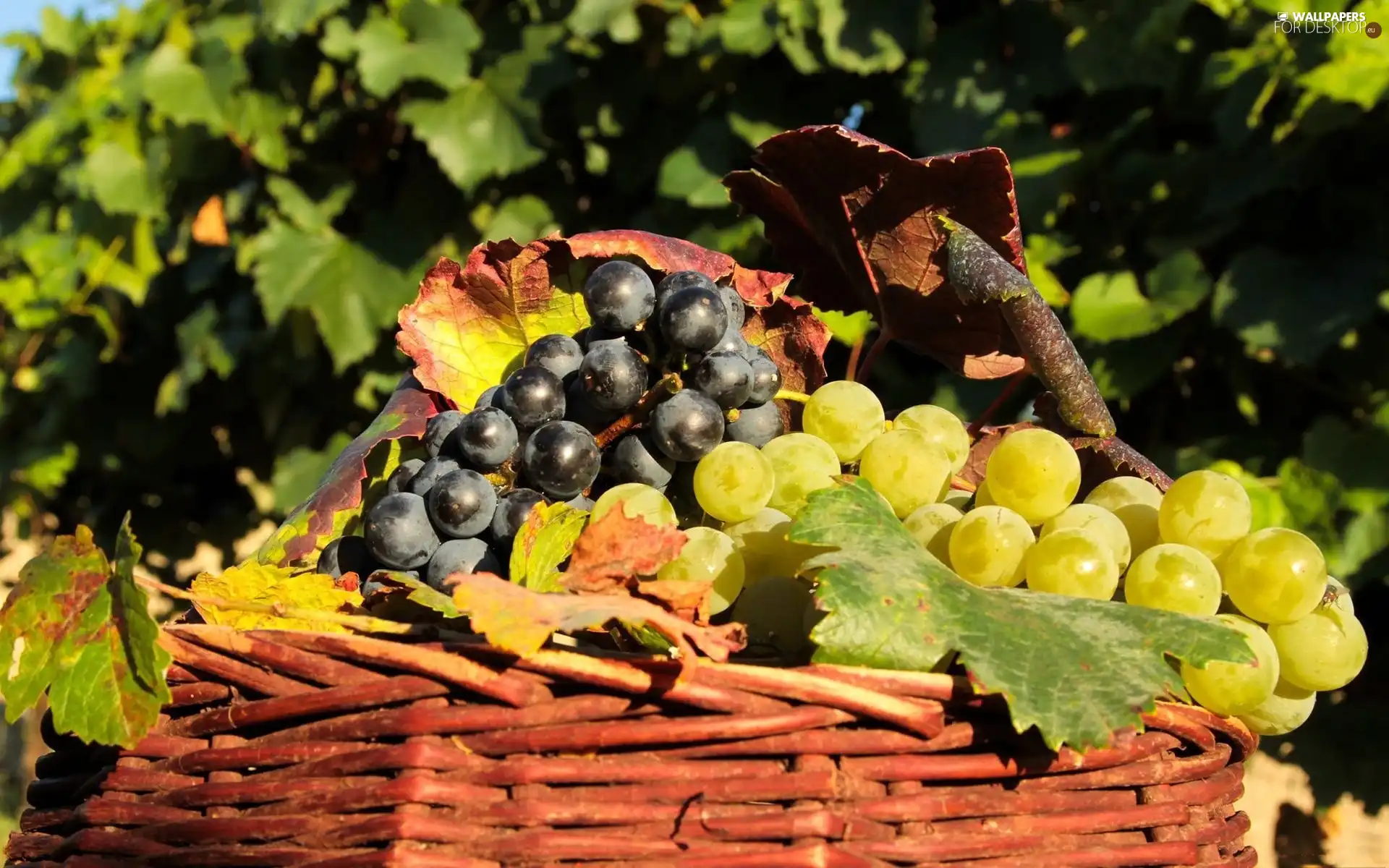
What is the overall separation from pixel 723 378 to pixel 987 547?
0.22 m

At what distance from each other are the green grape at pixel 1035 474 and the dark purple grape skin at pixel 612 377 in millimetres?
264

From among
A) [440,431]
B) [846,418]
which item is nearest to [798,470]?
[846,418]

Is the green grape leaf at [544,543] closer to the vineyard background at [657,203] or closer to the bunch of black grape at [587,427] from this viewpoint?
the bunch of black grape at [587,427]

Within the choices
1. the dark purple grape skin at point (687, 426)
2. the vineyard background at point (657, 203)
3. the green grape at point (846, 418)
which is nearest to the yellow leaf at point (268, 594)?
the dark purple grape skin at point (687, 426)

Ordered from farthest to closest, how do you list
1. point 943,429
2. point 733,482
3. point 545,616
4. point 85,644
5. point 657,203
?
point 657,203 → point 943,429 → point 733,482 → point 85,644 → point 545,616

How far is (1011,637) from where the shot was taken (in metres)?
0.65

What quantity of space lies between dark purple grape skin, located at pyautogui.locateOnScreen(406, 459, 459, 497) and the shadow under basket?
8.4 inches

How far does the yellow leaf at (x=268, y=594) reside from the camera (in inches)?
29.7

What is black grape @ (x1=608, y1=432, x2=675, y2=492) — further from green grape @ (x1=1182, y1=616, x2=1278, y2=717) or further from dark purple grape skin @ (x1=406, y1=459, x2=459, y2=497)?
green grape @ (x1=1182, y1=616, x2=1278, y2=717)

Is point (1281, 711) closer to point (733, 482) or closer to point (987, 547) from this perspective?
point (987, 547)

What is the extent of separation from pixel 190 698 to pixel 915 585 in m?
0.42

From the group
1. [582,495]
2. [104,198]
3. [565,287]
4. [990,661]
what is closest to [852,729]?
[990,661]

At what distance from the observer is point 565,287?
0.97 meters

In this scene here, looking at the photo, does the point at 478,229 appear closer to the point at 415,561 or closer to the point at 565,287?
the point at 565,287
